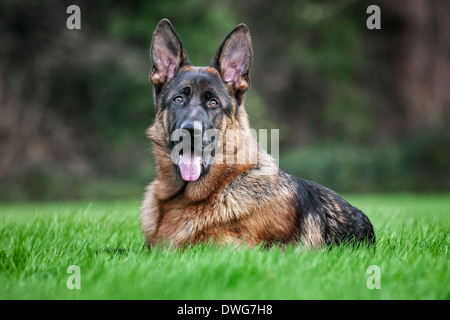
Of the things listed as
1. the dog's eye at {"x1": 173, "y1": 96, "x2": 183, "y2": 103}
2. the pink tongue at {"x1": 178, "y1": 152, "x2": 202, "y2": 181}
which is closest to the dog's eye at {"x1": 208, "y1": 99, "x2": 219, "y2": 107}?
the dog's eye at {"x1": 173, "y1": 96, "x2": 183, "y2": 103}

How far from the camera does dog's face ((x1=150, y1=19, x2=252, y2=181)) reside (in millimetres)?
4141

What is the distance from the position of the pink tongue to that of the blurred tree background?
13.1m

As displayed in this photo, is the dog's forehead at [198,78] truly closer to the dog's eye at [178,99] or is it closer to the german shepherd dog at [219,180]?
the german shepherd dog at [219,180]

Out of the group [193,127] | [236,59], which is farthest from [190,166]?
[236,59]

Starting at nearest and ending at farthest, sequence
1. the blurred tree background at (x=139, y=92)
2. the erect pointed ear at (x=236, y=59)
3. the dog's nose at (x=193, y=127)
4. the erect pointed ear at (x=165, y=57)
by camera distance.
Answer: the dog's nose at (x=193, y=127) < the erect pointed ear at (x=236, y=59) < the erect pointed ear at (x=165, y=57) < the blurred tree background at (x=139, y=92)

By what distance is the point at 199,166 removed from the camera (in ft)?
13.7

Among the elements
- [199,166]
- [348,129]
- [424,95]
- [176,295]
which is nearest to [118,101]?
[348,129]

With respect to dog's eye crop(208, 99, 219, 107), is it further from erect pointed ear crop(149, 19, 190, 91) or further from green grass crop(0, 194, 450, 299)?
green grass crop(0, 194, 450, 299)

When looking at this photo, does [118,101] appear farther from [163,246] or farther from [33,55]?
[163,246]

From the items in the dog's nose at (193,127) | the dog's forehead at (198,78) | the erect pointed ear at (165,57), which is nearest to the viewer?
the dog's nose at (193,127)

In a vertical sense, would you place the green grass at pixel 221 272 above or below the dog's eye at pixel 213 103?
below

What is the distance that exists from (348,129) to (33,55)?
1477cm

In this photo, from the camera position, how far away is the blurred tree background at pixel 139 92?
654 inches

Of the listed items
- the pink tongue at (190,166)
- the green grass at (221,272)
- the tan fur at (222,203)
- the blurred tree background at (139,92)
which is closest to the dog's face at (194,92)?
the pink tongue at (190,166)
